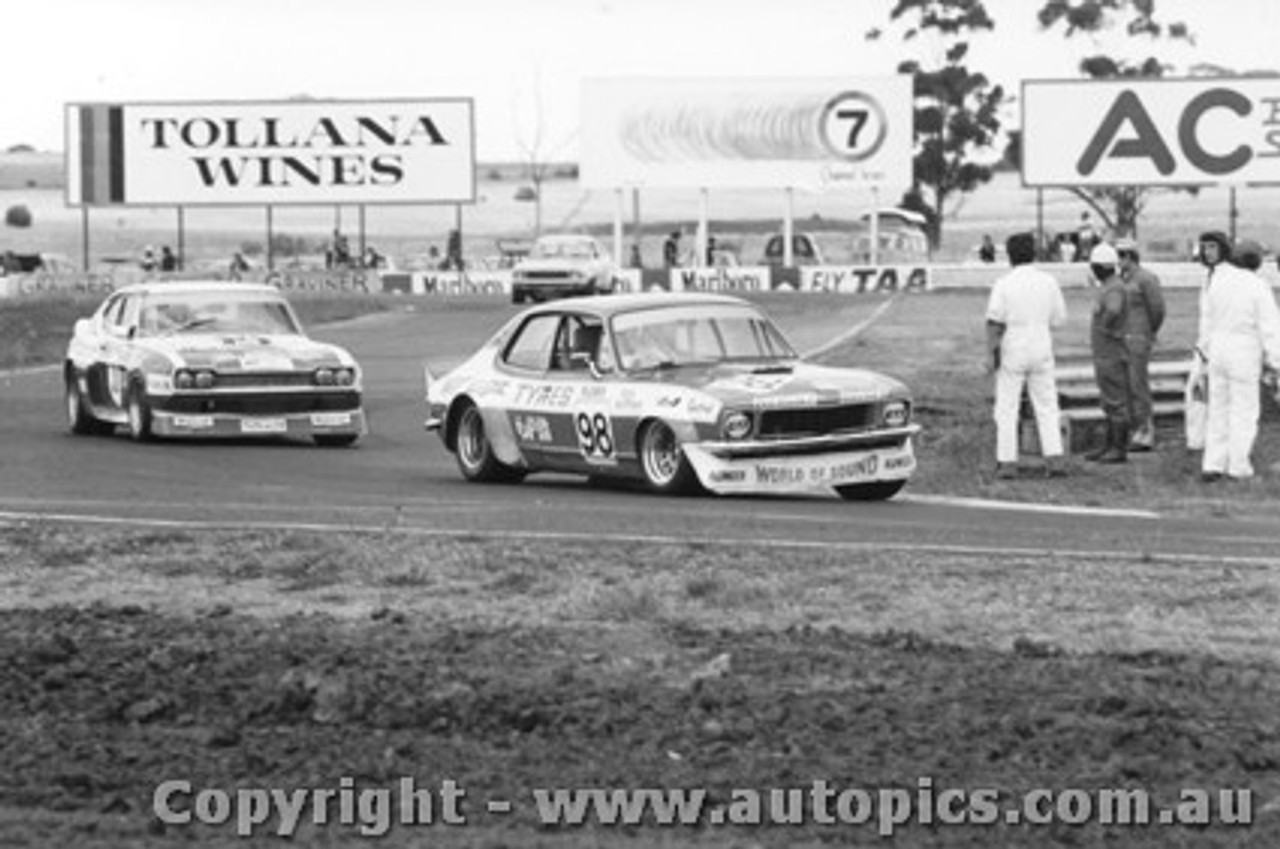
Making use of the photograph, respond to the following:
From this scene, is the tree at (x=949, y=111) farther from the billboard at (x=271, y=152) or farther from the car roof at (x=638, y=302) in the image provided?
the car roof at (x=638, y=302)

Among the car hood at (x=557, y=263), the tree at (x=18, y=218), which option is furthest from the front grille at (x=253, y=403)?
the tree at (x=18, y=218)

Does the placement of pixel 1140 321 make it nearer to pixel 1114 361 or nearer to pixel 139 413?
pixel 1114 361

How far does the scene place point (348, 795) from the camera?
8891 mm

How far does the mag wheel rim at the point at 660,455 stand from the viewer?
19.2m

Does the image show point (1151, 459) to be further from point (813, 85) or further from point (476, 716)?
point (813, 85)

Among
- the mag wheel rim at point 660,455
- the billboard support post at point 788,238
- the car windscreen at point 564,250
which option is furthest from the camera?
the billboard support post at point 788,238

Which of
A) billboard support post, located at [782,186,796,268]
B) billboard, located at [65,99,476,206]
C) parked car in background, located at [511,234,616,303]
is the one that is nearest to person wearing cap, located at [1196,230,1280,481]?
parked car in background, located at [511,234,616,303]

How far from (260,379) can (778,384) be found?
6817 mm

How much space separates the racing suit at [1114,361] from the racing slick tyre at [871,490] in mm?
3004

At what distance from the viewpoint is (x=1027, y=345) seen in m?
20.0

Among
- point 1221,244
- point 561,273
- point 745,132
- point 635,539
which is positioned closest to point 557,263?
point 561,273

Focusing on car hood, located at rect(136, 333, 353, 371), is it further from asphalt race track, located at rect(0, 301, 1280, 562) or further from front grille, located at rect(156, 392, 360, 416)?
asphalt race track, located at rect(0, 301, 1280, 562)

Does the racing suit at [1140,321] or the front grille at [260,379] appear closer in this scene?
the racing suit at [1140,321]

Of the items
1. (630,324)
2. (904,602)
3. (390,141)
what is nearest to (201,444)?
(630,324)
